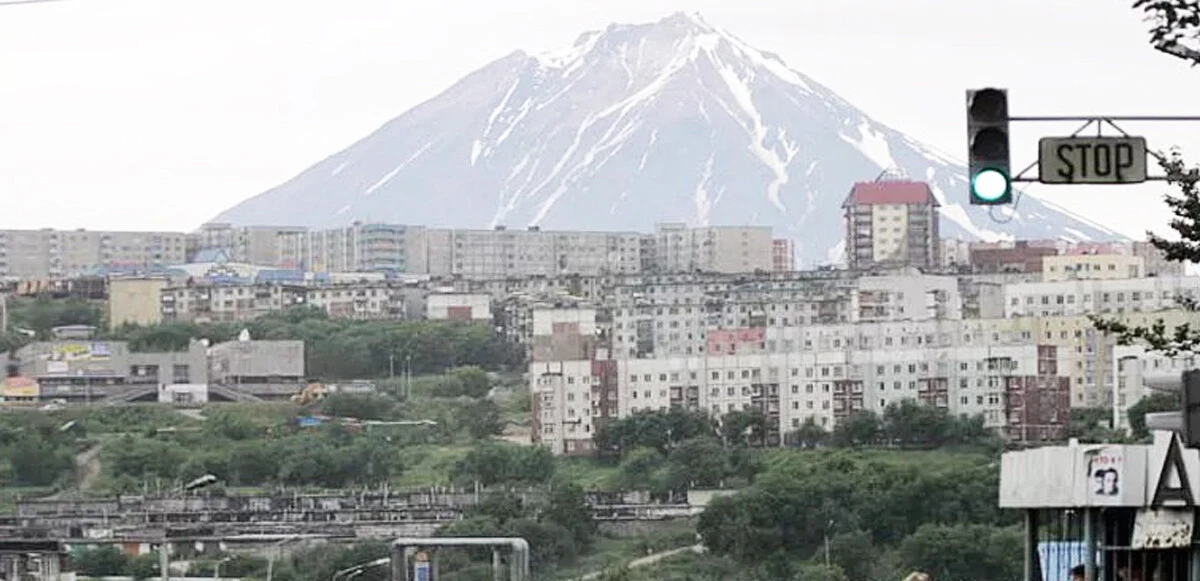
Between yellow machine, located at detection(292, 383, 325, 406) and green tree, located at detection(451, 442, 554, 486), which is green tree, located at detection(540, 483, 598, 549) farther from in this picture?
yellow machine, located at detection(292, 383, 325, 406)

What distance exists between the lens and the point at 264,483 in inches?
5915

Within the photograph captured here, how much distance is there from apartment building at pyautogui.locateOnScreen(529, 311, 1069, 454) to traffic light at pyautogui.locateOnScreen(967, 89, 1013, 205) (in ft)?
419

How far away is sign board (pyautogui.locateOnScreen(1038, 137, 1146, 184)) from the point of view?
22047 mm

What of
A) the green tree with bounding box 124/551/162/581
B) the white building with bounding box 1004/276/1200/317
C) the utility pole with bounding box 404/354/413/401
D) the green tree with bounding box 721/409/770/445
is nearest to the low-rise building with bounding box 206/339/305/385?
the utility pole with bounding box 404/354/413/401

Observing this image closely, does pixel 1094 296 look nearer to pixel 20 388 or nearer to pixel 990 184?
pixel 20 388

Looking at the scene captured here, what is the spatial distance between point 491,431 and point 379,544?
51.0 meters

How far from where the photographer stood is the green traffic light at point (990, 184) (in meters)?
21.7

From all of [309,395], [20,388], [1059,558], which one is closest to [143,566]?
[309,395]

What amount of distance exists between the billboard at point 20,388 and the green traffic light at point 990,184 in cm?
16165

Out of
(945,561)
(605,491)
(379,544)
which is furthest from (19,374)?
(945,561)

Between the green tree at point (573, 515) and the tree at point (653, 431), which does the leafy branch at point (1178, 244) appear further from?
the tree at point (653, 431)

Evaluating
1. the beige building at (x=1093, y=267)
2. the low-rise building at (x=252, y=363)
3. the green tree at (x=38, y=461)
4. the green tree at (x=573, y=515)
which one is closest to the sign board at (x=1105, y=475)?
the green tree at (x=573, y=515)

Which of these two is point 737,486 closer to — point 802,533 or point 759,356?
point 802,533

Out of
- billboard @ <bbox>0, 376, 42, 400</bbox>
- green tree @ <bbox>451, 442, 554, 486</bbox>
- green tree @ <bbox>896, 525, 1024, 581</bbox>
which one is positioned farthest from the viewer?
billboard @ <bbox>0, 376, 42, 400</bbox>
